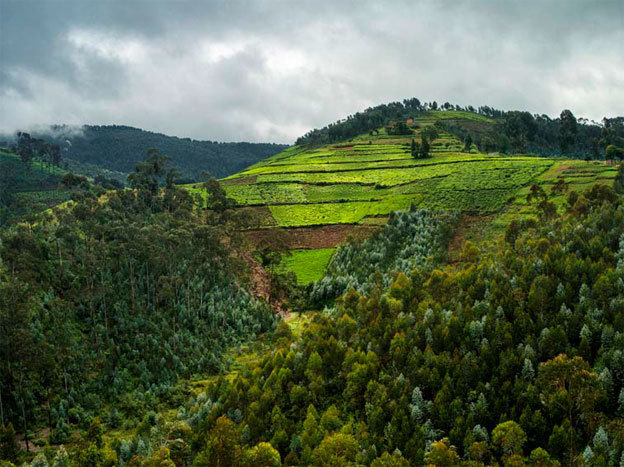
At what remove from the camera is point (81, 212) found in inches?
2645

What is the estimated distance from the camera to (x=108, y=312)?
57094mm

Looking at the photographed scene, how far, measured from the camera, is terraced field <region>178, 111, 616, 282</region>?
9088 cm

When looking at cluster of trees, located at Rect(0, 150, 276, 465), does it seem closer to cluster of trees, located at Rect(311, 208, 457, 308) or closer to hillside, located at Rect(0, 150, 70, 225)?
cluster of trees, located at Rect(311, 208, 457, 308)

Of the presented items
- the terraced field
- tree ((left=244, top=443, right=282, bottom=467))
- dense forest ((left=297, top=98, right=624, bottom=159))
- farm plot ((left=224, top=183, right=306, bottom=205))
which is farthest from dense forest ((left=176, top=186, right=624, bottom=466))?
dense forest ((left=297, top=98, right=624, bottom=159))

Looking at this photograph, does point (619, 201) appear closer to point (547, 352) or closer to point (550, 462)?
point (547, 352)

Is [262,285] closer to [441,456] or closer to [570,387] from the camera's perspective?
[441,456]

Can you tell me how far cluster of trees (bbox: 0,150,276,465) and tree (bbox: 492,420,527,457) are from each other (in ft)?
87.4

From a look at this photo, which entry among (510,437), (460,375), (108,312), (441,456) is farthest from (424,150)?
(441,456)

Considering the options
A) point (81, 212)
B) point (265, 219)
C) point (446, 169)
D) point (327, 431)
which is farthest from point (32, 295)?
point (446, 169)

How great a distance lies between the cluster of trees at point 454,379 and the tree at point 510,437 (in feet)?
0.38

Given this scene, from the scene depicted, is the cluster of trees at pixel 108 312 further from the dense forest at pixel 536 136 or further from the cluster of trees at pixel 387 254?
the dense forest at pixel 536 136

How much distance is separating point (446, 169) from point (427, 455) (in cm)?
9284

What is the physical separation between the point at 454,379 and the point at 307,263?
48300 mm

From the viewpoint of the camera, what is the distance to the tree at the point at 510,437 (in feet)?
103
